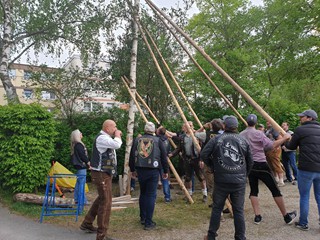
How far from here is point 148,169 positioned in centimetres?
535

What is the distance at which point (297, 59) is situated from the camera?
55.5 ft

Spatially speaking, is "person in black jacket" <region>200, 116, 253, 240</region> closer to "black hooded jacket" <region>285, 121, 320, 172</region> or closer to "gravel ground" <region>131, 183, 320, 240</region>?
"gravel ground" <region>131, 183, 320, 240</region>

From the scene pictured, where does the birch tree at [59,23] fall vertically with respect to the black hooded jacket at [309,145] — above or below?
above

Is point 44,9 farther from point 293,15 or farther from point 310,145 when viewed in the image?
point 293,15

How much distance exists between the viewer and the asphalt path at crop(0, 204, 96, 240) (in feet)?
16.1

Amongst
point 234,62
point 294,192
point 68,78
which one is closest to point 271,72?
point 234,62

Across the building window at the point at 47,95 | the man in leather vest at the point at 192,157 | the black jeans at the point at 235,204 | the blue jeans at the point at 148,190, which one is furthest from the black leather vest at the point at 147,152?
the building window at the point at 47,95

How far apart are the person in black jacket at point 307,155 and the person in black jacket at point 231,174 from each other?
1.23m

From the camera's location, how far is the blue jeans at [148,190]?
5250mm

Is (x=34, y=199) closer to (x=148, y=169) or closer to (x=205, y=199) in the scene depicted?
(x=148, y=169)

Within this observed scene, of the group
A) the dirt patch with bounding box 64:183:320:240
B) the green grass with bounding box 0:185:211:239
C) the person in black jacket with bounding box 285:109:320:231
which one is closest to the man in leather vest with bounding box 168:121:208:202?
the green grass with bounding box 0:185:211:239

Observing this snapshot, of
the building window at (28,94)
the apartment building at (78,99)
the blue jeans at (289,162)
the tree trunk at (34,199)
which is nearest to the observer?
the tree trunk at (34,199)

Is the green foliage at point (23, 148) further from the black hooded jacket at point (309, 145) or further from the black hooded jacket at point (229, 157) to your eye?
the black hooded jacket at point (309, 145)

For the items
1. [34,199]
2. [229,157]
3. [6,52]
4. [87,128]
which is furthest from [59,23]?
[229,157]
